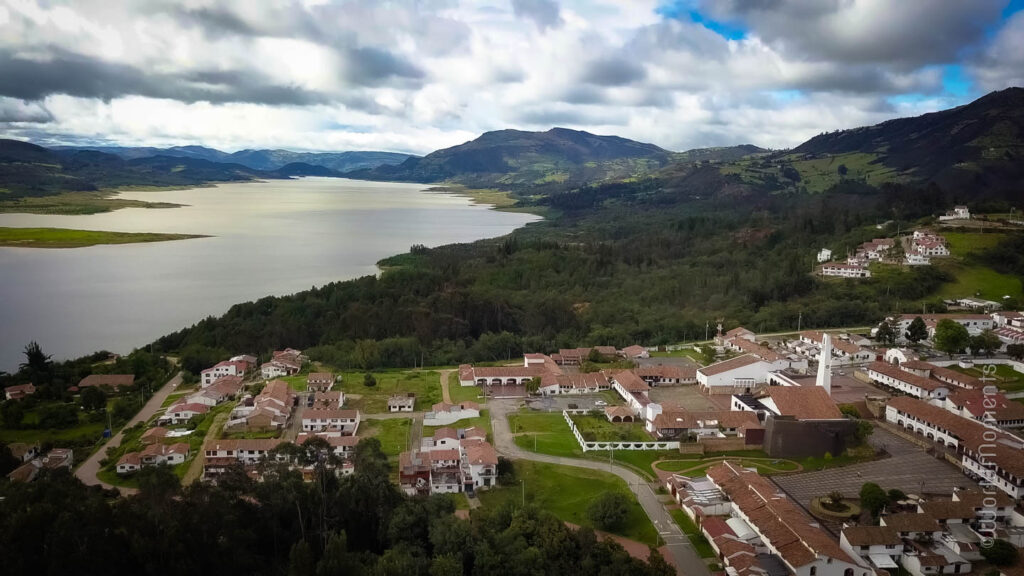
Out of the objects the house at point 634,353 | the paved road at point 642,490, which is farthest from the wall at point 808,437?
the house at point 634,353

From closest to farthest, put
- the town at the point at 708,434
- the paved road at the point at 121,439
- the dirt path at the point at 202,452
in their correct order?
1. the town at the point at 708,434
2. the dirt path at the point at 202,452
3. the paved road at the point at 121,439

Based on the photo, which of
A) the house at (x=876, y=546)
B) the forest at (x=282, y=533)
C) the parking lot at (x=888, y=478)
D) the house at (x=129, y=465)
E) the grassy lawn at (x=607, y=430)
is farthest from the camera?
the grassy lawn at (x=607, y=430)

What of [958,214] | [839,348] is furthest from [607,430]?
[958,214]

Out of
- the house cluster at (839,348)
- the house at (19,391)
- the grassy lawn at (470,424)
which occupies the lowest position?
the house at (19,391)

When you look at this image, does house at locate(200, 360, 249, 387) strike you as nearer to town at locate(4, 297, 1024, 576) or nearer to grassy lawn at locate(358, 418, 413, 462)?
town at locate(4, 297, 1024, 576)

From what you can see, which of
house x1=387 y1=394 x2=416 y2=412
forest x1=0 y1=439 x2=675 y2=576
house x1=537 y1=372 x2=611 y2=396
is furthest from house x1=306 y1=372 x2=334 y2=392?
forest x1=0 y1=439 x2=675 y2=576

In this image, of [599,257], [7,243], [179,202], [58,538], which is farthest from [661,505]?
[179,202]

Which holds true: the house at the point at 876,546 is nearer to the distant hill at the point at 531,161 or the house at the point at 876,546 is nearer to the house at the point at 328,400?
the house at the point at 328,400
